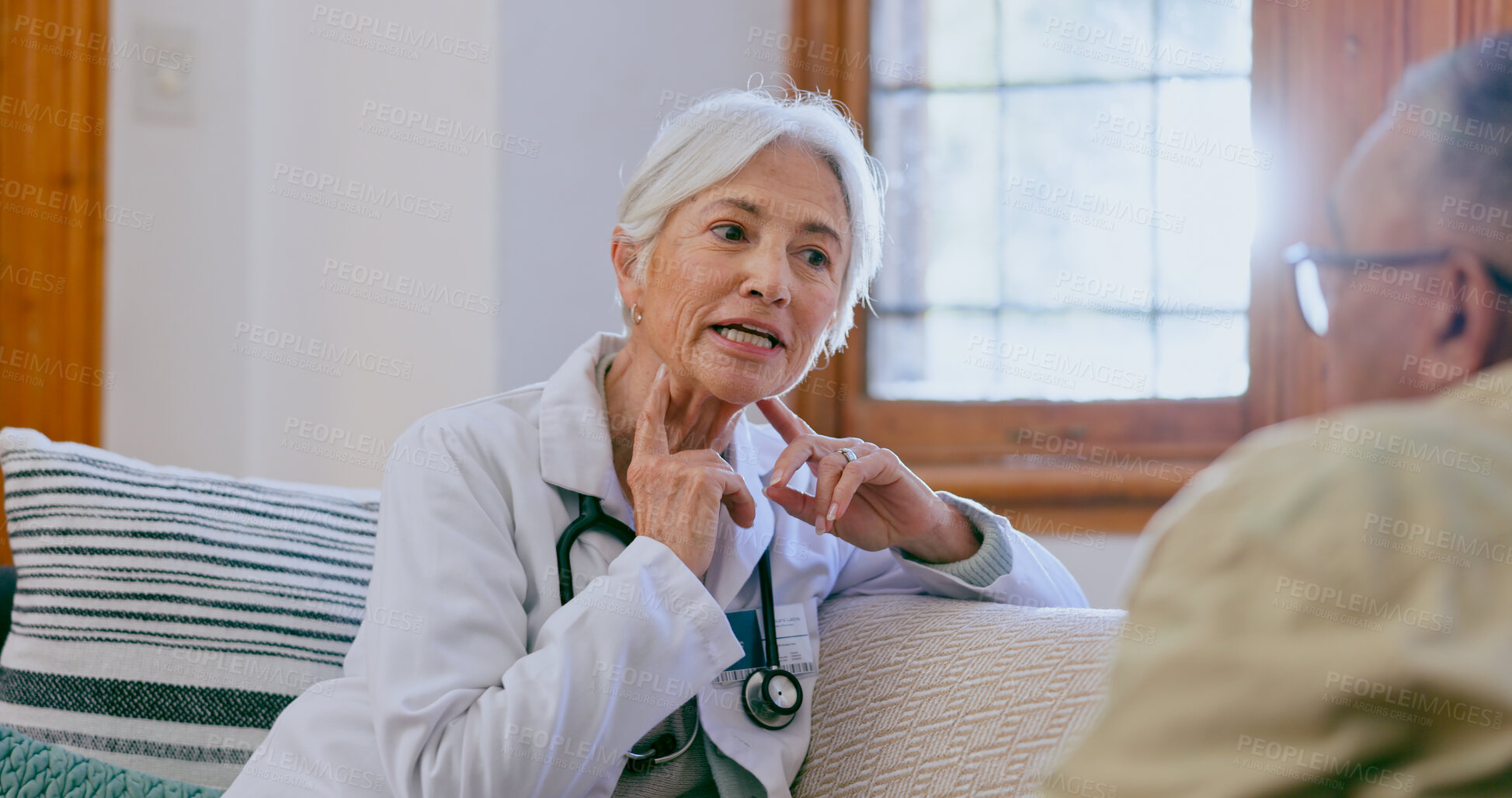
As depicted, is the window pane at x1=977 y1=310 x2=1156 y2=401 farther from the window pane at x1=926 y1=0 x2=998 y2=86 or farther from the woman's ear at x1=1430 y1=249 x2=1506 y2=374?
the woman's ear at x1=1430 y1=249 x2=1506 y2=374

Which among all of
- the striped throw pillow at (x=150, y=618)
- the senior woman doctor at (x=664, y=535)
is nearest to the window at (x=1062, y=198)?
the senior woman doctor at (x=664, y=535)

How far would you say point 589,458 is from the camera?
134 cm

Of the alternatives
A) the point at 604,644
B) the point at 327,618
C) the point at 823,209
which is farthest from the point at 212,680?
the point at 823,209

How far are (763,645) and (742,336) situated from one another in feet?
1.23

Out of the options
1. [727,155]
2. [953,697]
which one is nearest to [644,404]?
[727,155]

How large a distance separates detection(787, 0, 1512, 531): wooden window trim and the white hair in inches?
40.8

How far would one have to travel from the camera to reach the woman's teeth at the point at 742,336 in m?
1.36

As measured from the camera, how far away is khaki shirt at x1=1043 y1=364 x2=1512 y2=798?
50 centimetres

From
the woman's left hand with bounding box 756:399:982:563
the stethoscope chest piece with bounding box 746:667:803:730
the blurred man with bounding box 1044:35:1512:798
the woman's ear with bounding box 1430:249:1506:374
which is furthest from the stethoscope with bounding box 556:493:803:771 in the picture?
the woman's ear with bounding box 1430:249:1506:374

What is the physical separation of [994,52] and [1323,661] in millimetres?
2302

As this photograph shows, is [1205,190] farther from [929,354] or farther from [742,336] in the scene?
[742,336]

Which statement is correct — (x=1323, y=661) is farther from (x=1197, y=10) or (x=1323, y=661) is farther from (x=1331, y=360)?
(x=1197, y=10)

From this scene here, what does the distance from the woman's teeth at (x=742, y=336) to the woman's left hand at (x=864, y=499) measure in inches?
3.6

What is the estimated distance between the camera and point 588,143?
2.50m
